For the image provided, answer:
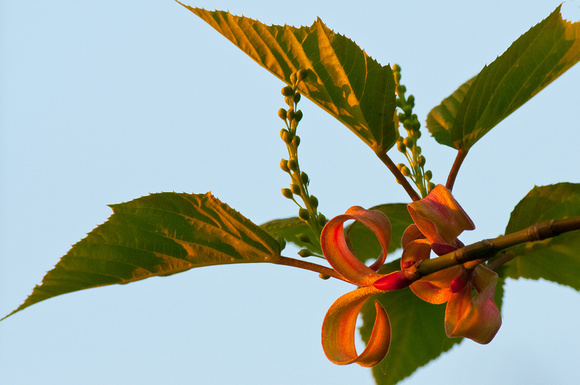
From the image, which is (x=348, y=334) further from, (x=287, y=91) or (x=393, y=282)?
(x=287, y=91)

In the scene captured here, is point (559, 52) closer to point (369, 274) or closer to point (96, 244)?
point (369, 274)

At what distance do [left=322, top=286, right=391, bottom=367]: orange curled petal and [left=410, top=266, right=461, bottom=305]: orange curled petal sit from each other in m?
0.05

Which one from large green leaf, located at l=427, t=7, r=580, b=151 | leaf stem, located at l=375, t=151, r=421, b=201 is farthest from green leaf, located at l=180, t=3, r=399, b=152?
large green leaf, located at l=427, t=7, r=580, b=151

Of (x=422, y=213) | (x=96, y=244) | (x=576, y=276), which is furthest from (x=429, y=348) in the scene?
(x=96, y=244)

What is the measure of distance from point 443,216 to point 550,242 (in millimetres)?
274

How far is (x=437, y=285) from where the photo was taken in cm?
67

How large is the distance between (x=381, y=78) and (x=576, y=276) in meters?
0.38

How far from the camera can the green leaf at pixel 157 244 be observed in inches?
31.2

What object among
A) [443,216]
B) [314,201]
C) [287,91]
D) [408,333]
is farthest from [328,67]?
[408,333]

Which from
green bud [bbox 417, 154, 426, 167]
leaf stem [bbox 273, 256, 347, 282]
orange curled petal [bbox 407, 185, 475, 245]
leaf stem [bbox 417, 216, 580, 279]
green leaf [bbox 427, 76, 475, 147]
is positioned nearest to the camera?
leaf stem [bbox 417, 216, 580, 279]

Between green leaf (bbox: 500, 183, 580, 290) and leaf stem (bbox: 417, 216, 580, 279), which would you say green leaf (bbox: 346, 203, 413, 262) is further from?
leaf stem (bbox: 417, 216, 580, 279)

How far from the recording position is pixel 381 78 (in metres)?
0.81

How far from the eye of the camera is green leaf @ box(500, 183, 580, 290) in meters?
0.77

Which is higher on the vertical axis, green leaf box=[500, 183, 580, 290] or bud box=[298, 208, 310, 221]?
bud box=[298, 208, 310, 221]
